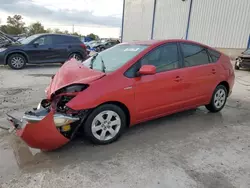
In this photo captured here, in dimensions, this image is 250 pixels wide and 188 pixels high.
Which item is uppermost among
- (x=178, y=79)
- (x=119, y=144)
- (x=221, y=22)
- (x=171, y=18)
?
(x=171, y=18)

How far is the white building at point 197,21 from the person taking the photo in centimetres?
1620

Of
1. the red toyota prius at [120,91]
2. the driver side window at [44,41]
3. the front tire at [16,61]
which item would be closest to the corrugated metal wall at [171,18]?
the driver side window at [44,41]

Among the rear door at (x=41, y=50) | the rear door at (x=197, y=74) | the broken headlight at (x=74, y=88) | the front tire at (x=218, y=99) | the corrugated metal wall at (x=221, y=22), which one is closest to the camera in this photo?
the broken headlight at (x=74, y=88)

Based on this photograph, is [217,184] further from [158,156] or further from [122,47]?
[122,47]

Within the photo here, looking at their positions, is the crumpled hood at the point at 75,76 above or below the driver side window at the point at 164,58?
below

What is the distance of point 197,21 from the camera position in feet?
63.4

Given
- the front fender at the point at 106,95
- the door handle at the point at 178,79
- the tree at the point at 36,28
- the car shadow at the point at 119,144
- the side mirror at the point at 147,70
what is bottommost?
the car shadow at the point at 119,144

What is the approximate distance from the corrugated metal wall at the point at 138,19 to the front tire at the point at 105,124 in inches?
925

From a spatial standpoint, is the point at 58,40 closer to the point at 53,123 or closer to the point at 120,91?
the point at 120,91

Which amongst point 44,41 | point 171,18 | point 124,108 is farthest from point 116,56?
point 171,18

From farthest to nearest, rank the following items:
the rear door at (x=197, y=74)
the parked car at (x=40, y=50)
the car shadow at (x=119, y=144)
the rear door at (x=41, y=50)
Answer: the rear door at (x=41, y=50) → the parked car at (x=40, y=50) → the rear door at (x=197, y=74) → the car shadow at (x=119, y=144)

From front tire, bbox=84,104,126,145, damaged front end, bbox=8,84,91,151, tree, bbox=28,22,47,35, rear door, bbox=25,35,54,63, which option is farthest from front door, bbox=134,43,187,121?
tree, bbox=28,22,47,35

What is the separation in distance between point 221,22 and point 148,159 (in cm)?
1741

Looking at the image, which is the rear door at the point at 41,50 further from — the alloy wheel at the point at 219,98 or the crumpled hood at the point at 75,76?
the alloy wheel at the point at 219,98
